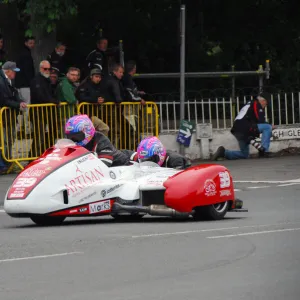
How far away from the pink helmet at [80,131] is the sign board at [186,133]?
28.3 ft

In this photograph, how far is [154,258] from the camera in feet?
35.8

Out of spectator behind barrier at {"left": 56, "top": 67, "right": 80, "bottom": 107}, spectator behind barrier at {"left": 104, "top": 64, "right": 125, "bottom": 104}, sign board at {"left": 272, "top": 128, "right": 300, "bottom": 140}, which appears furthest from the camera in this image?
sign board at {"left": 272, "top": 128, "right": 300, "bottom": 140}

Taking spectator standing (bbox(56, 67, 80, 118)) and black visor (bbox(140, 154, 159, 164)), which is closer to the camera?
black visor (bbox(140, 154, 159, 164))

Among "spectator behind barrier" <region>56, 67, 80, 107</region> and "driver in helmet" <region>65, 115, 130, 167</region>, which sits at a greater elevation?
"spectator behind barrier" <region>56, 67, 80, 107</region>

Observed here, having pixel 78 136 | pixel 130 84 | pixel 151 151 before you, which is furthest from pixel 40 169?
pixel 130 84

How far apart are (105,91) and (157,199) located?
7.87 meters

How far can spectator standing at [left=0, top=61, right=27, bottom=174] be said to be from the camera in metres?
20.8

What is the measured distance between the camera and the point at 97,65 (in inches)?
923

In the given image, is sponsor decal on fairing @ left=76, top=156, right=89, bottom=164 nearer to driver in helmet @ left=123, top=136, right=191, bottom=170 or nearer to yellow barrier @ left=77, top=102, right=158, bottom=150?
driver in helmet @ left=123, top=136, right=191, bottom=170

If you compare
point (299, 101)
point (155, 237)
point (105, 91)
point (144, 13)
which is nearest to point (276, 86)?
point (299, 101)

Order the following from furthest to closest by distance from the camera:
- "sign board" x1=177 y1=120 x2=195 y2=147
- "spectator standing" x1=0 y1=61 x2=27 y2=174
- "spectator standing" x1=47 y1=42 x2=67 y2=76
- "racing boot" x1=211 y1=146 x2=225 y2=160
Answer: "racing boot" x1=211 y1=146 x2=225 y2=160, "sign board" x1=177 y1=120 x2=195 y2=147, "spectator standing" x1=47 y1=42 x2=67 y2=76, "spectator standing" x1=0 y1=61 x2=27 y2=174

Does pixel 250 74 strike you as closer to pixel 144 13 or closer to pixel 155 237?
pixel 144 13

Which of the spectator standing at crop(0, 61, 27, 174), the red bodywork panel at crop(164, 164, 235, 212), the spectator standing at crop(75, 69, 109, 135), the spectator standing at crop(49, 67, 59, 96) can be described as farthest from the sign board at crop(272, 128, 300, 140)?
the red bodywork panel at crop(164, 164, 235, 212)

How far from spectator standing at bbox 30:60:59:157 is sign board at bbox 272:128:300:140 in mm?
5518
